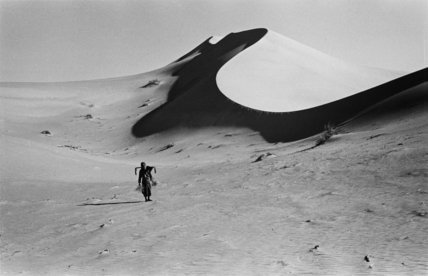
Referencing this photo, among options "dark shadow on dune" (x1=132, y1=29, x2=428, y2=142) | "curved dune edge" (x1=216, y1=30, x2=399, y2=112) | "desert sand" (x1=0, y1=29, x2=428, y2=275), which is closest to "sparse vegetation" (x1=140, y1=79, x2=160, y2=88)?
"dark shadow on dune" (x1=132, y1=29, x2=428, y2=142)

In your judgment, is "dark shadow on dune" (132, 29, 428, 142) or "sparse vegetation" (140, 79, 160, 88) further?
"sparse vegetation" (140, 79, 160, 88)

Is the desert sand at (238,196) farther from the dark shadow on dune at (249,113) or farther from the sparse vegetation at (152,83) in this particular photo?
the sparse vegetation at (152,83)

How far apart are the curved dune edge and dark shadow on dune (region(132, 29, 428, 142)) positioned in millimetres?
1191

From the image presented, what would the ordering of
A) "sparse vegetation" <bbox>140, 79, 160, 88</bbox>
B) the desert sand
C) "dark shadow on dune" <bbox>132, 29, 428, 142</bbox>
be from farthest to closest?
"sparse vegetation" <bbox>140, 79, 160, 88</bbox> → "dark shadow on dune" <bbox>132, 29, 428, 142</bbox> → the desert sand

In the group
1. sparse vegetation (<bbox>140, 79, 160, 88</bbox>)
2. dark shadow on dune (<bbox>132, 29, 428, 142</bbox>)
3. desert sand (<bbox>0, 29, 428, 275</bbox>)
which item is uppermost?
sparse vegetation (<bbox>140, 79, 160, 88</bbox>)

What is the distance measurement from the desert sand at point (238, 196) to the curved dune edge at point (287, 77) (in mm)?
335

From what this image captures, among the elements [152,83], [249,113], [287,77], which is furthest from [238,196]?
[152,83]

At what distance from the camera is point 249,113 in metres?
27.8

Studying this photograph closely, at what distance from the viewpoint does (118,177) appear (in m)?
16.5

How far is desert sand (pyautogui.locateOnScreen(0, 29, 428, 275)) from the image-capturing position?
6.42 meters

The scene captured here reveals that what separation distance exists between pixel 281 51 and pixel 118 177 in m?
30.0

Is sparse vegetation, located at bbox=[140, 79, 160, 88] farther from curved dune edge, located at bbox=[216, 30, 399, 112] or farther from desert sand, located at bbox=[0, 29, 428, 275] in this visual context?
desert sand, located at bbox=[0, 29, 428, 275]

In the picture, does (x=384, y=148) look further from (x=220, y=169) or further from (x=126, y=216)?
(x=126, y=216)

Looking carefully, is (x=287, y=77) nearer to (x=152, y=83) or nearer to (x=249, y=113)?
(x=249, y=113)
